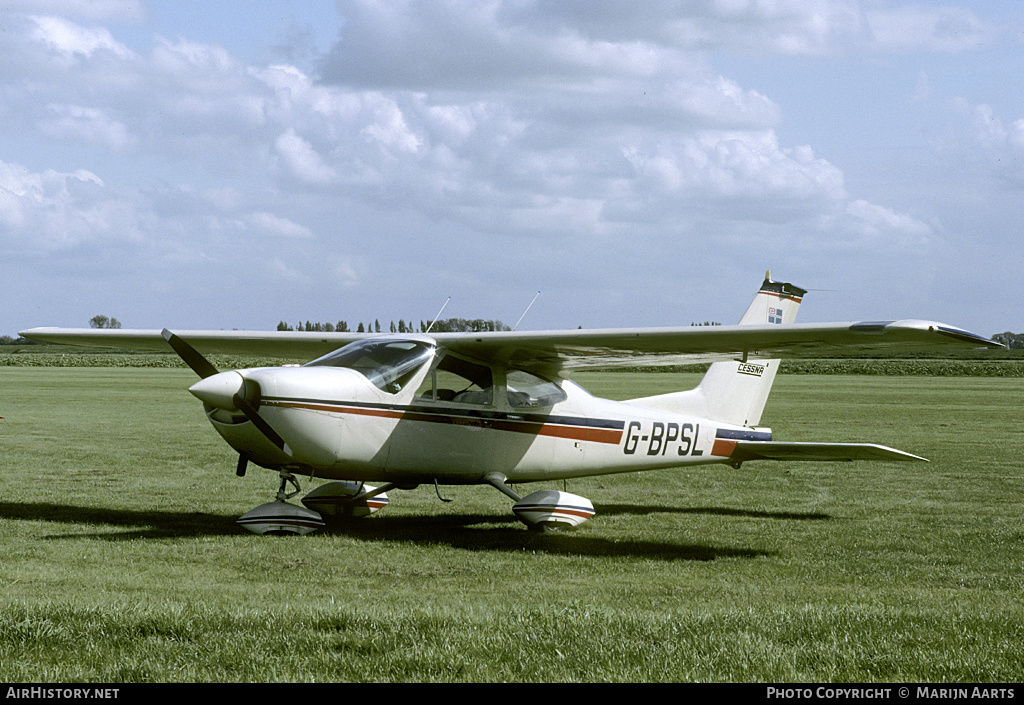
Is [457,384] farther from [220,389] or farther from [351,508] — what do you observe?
[220,389]

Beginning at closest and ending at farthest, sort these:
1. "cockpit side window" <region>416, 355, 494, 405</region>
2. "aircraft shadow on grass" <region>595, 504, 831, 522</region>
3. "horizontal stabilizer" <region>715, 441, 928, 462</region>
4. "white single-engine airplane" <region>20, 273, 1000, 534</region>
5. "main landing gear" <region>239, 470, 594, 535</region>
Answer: "white single-engine airplane" <region>20, 273, 1000, 534</region> < "main landing gear" <region>239, 470, 594, 535</region> < "cockpit side window" <region>416, 355, 494, 405</region> < "horizontal stabilizer" <region>715, 441, 928, 462</region> < "aircraft shadow on grass" <region>595, 504, 831, 522</region>

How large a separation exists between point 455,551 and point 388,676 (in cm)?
437

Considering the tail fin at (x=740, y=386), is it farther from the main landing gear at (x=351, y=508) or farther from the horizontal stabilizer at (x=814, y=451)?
the main landing gear at (x=351, y=508)

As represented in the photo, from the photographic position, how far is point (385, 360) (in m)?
9.73

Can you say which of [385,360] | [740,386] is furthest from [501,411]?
[740,386]

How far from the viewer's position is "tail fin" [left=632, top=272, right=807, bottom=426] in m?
11.8

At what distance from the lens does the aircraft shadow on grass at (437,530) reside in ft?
29.8

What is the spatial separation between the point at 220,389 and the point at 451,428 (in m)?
2.33

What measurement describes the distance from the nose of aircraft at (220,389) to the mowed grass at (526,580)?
4.03 feet

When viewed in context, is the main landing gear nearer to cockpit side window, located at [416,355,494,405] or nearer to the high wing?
cockpit side window, located at [416,355,494,405]

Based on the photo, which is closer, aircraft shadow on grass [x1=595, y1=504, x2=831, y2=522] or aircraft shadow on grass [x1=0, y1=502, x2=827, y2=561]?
aircraft shadow on grass [x1=0, y1=502, x2=827, y2=561]

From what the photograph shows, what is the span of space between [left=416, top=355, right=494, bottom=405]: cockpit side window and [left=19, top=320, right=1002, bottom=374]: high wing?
14 cm

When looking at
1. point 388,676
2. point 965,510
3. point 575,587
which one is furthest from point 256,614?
point 965,510

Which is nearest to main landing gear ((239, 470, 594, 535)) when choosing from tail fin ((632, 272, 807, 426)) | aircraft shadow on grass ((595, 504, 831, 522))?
aircraft shadow on grass ((595, 504, 831, 522))
